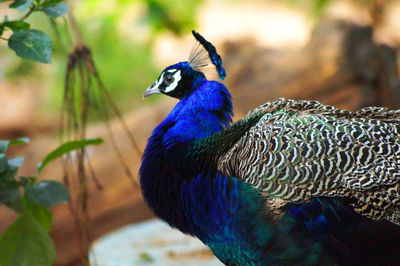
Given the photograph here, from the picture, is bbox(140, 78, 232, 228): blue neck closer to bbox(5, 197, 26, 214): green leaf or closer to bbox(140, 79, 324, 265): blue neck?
bbox(140, 79, 324, 265): blue neck

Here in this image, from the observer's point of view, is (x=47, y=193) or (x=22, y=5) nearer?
(x=22, y=5)

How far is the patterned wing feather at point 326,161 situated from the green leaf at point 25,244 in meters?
0.73

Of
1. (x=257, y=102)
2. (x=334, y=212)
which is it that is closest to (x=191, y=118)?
(x=334, y=212)

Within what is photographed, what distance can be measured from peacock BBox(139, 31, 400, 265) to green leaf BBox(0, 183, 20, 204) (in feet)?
1.61

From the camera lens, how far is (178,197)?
2.05 meters

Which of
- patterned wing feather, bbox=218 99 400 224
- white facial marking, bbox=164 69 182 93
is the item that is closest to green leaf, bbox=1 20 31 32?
white facial marking, bbox=164 69 182 93

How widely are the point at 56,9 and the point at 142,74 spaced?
483cm

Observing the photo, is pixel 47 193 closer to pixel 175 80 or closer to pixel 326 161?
pixel 175 80

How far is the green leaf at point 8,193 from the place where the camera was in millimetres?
2002

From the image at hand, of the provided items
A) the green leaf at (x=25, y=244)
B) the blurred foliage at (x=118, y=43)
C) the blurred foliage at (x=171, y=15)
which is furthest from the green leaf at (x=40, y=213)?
the blurred foliage at (x=171, y=15)

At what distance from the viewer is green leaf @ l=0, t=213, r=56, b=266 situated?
6.51 feet

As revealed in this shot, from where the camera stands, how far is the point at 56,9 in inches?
75.4

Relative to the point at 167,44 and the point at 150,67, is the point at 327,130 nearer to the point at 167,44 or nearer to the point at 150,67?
the point at 150,67

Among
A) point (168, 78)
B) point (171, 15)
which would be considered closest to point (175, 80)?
point (168, 78)
